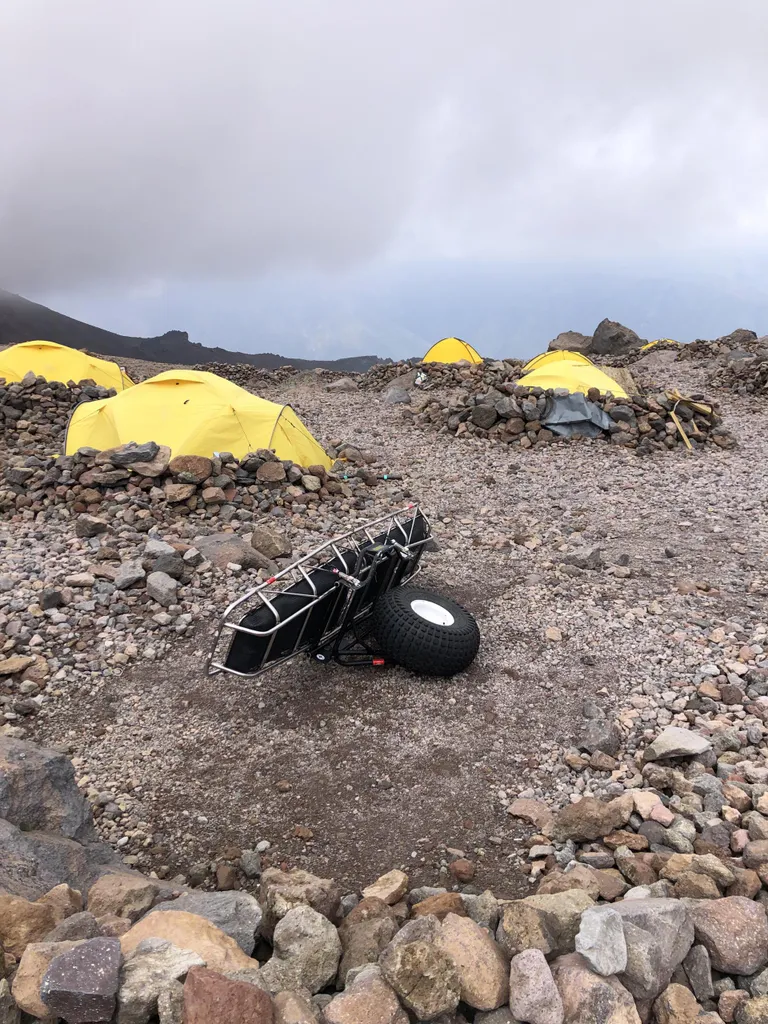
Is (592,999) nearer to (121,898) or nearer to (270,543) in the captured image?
(121,898)

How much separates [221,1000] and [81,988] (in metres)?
0.45

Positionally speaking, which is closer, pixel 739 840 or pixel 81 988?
pixel 81 988

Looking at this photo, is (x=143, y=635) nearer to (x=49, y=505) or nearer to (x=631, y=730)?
(x=49, y=505)

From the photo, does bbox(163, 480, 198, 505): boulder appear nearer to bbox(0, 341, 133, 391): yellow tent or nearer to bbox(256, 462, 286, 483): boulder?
bbox(256, 462, 286, 483): boulder

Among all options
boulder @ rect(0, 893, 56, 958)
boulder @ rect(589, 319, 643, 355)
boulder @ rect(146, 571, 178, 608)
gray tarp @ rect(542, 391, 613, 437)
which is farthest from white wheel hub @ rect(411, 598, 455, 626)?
boulder @ rect(589, 319, 643, 355)

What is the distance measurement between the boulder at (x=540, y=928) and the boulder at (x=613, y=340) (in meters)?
31.7

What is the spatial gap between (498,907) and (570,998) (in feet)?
2.31

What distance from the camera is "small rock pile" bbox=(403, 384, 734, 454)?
46.7 ft

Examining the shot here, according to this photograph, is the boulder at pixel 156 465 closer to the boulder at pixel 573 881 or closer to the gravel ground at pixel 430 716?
the gravel ground at pixel 430 716

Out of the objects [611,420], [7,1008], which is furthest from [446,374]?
[7,1008]

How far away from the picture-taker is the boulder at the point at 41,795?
3758 mm

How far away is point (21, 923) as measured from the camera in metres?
2.58

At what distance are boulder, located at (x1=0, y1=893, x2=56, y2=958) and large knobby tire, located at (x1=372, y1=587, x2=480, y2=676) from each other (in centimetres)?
341

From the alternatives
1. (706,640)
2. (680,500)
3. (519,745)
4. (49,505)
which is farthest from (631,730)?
(49,505)
